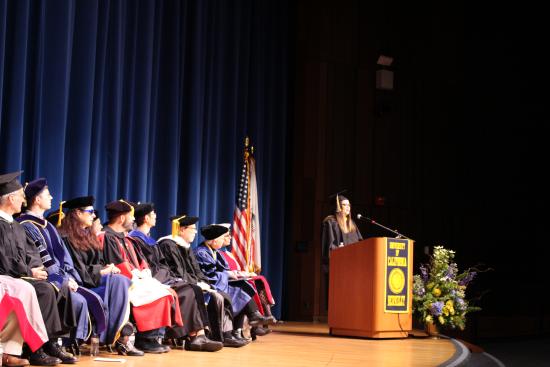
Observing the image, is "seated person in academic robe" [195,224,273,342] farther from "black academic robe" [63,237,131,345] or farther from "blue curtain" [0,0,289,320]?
"black academic robe" [63,237,131,345]

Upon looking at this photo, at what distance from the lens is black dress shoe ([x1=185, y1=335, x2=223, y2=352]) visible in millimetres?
6219

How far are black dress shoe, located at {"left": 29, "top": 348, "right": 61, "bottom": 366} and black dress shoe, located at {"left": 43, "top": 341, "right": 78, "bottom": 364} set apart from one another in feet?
0.40

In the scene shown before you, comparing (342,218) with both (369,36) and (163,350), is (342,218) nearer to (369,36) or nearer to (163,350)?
(163,350)

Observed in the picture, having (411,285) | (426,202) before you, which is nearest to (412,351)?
(411,285)

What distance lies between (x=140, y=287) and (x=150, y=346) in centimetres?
43

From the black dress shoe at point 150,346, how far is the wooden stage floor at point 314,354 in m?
0.11

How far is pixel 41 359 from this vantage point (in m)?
4.91

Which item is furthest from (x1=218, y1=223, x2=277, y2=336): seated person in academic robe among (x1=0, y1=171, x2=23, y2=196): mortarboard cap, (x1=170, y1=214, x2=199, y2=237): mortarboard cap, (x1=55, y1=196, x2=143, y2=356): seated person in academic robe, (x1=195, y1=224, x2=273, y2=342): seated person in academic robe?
(x1=0, y1=171, x2=23, y2=196): mortarboard cap

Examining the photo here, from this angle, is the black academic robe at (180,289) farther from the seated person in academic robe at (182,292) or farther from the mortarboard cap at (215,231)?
the mortarboard cap at (215,231)

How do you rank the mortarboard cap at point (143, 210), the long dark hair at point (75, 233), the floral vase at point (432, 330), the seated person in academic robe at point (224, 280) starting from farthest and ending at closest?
the floral vase at point (432, 330) < the seated person in academic robe at point (224, 280) < the mortarboard cap at point (143, 210) < the long dark hair at point (75, 233)

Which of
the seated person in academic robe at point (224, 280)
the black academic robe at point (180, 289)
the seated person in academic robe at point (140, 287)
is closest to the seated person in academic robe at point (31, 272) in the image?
the seated person in academic robe at point (140, 287)

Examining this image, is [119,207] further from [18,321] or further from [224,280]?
[18,321]

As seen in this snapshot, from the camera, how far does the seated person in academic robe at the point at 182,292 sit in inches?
247

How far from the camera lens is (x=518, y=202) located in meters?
13.1
